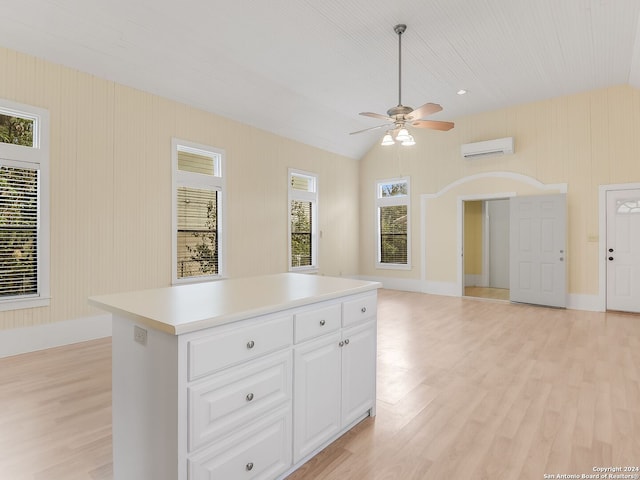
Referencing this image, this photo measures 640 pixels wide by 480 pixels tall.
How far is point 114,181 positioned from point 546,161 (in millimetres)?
6993

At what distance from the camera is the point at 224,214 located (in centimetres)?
589

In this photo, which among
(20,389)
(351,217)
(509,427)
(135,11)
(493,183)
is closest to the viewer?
(509,427)

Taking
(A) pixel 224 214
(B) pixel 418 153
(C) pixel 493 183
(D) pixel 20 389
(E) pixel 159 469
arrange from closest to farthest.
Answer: (E) pixel 159 469 → (D) pixel 20 389 → (A) pixel 224 214 → (C) pixel 493 183 → (B) pixel 418 153

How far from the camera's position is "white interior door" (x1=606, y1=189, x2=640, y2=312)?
5.73 m

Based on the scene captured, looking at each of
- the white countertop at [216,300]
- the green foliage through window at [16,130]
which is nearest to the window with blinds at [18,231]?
the green foliage through window at [16,130]

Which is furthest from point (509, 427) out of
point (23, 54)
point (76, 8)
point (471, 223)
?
point (471, 223)

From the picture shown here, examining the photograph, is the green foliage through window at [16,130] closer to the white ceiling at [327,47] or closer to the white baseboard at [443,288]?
the white ceiling at [327,47]

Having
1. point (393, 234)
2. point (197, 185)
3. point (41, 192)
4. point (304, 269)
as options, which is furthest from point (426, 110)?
point (393, 234)

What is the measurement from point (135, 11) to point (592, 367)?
5824mm

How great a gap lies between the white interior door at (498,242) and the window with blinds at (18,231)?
878 cm

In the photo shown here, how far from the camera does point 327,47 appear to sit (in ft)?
15.2

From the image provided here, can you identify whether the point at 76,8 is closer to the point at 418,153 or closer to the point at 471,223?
the point at 418,153

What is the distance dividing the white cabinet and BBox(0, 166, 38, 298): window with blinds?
376cm

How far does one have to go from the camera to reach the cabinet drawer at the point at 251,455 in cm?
147
